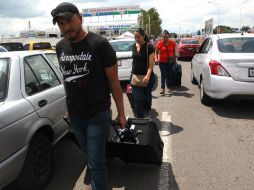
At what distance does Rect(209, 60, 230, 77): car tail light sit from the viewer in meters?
6.95

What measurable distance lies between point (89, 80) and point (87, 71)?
8cm

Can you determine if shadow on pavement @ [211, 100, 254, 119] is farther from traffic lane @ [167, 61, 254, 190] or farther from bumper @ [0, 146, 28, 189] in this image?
bumper @ [0, 146, 28, 189]

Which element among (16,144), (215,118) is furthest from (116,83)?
(215,118)

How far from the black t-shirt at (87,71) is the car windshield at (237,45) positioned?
502cm

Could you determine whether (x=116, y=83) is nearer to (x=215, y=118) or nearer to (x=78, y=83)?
(x=78, y=83)

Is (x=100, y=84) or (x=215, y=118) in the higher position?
(x=100, y=84)

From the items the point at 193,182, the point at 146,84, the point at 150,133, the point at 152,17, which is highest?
the point at 152,17

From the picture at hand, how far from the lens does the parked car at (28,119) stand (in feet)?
11.0

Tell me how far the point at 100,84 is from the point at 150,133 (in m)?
1.39

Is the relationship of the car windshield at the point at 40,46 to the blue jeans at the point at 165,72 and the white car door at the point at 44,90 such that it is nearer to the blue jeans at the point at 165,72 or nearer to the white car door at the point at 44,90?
the blue jeans at the point at 165,72

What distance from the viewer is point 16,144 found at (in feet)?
11.2

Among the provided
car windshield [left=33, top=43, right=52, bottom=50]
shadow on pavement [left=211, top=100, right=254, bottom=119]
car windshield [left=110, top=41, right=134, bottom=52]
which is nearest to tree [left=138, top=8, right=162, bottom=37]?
car windshield [left=33, top=43, right=52, bottom=50]

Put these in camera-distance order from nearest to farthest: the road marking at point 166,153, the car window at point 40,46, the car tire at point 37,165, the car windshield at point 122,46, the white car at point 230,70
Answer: the car tire at point 37,165 → the road marking at point 166,153 → the white car at point 230,70 → the car windshield at point 122,46 → the car window at point 40,46

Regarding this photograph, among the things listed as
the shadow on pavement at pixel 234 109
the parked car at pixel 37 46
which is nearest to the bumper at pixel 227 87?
the shadow on pavement at pixel 234 109
